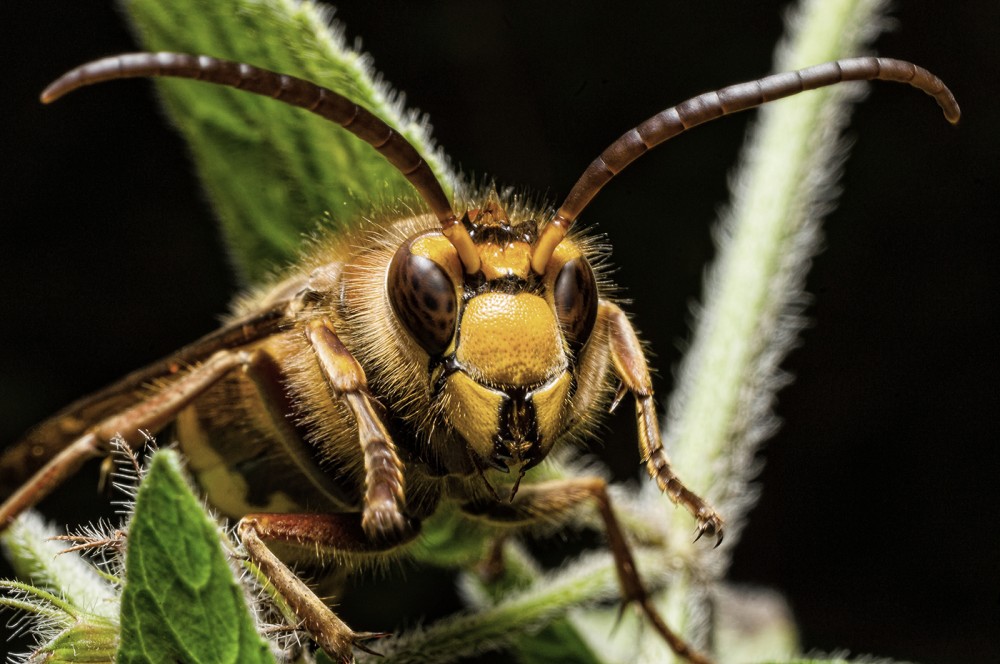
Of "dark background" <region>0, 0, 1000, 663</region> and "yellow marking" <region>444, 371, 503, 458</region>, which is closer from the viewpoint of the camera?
"yellow marking" <region>444, 371, 503, 458</region>

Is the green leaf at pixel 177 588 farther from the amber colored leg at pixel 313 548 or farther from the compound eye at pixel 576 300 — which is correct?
the compound eye at pixel 576 300

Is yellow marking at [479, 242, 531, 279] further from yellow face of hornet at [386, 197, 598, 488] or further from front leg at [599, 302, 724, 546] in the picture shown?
front leg at [599, 302, 724, 546]

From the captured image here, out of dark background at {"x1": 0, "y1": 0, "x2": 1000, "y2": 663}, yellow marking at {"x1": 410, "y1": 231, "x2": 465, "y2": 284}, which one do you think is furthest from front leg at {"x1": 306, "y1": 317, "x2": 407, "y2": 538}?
dark background at {"x1": 0, "y1": 0, "x2": 1000, "y2": 663}

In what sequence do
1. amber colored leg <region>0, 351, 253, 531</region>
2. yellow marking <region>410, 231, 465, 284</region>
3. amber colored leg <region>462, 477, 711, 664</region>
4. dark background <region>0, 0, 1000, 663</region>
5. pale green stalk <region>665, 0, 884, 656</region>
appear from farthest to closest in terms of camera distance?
dark background <region>0, 0, 1000, 663</region> < pale green stalk <region>665, 0, 884, 656</region> < amber colored leg <region>462, 477, 711, 664</region> < amber colored leg <region>0, 351, 253, 531</region> < yellow marking <region>410, 231, 465, 284</region>

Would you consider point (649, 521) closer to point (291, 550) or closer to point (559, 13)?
point (291, 550)

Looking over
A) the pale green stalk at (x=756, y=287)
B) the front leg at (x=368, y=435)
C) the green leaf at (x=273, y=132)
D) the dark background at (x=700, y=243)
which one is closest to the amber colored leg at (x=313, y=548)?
the front leg at (x=368, y=435)

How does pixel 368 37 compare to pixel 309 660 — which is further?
pixel 368 37

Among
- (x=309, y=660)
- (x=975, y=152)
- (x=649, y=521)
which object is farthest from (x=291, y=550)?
(x=975, y=152)
